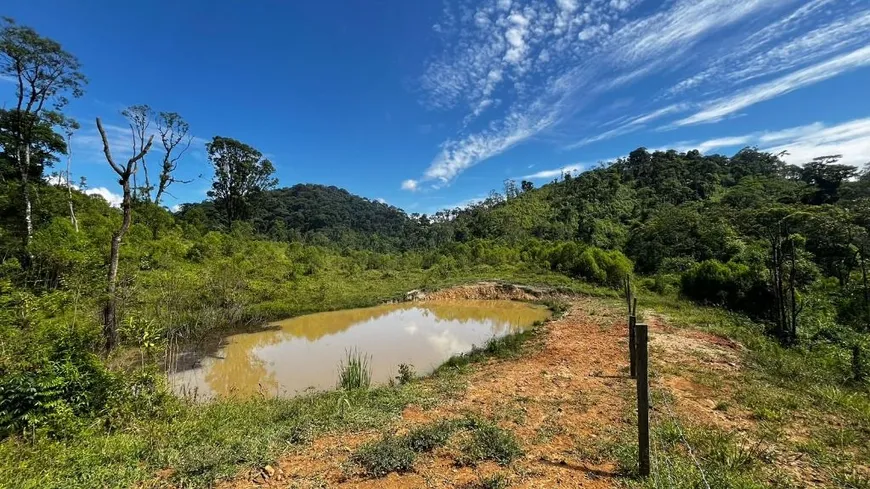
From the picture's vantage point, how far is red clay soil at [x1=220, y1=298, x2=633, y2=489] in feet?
12.5

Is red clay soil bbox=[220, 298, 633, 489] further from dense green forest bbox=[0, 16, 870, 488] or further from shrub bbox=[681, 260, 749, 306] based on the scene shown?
shrub bbox=[681, 260, 749, 306]

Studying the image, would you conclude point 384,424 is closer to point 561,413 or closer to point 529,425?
point 529,425

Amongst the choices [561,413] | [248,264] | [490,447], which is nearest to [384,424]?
[490,447]

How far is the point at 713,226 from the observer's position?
76.0 ft

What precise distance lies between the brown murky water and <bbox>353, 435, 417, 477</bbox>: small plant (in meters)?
4.06

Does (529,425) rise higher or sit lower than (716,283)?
lower

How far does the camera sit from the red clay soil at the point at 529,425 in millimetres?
3797

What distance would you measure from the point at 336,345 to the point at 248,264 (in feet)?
28.1

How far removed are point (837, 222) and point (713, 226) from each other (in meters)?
15.1

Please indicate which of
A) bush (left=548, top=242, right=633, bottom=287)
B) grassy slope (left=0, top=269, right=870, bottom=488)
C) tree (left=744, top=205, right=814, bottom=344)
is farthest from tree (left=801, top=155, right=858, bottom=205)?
grassy slope (left=0, top=269, right=870, bottom=488)

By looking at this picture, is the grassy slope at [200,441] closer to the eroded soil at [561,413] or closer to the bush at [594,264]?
the eroded soil at [561,413]

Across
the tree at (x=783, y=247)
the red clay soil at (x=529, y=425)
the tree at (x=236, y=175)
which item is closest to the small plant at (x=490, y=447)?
the red clay soil at (x=529, y=425)

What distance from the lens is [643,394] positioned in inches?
131

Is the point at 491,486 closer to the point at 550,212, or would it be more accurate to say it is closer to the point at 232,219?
the point at 232,219
